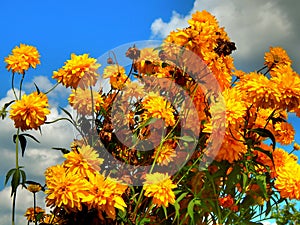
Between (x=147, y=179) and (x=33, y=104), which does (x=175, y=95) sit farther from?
(x=33, y=104)

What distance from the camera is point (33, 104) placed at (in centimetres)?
163

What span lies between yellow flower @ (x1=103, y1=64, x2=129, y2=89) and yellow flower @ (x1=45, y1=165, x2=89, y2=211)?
1.60ft

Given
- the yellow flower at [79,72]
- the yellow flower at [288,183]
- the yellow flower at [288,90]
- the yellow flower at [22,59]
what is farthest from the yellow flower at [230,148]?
the yellow flower at [22,59]

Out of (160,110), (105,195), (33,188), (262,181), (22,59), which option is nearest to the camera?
(105,195)

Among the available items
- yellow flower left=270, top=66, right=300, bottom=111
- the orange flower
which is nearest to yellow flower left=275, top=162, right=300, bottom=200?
the orange flower

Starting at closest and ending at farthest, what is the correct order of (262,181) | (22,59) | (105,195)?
(105,195) < (262,181) < (22,59)

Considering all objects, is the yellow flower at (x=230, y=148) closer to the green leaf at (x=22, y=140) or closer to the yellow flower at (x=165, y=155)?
the yellow flower at (x=165, y=155)

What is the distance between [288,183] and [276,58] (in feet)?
1.74

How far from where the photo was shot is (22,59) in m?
1.85

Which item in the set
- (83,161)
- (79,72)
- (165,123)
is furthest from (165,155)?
(79,72)

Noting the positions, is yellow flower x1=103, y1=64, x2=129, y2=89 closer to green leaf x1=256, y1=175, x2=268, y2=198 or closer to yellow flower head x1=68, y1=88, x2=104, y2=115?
yellow flower head x1=68, y1=88, x2=104, y2=115

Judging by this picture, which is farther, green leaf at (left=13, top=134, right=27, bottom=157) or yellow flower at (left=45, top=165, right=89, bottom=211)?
green leaf at (left=13, top=134, right=27, bottom=157)

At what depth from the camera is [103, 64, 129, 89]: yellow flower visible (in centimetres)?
182

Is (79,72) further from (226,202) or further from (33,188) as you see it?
(226,202)
